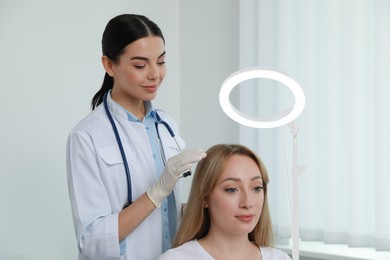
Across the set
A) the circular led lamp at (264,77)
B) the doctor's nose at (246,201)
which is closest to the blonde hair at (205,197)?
the doctor's nose at (246,201)

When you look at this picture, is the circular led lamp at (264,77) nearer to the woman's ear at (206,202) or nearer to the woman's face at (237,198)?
the woman's face at (237,198)

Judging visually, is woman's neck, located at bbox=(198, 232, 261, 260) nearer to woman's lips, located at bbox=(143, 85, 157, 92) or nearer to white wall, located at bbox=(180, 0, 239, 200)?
woman's lips, located at bbox=(143, 85, 157, 92)

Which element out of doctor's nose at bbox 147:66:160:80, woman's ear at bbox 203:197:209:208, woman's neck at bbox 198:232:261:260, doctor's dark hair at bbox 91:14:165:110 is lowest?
woman's neck at bbox 198:232:261:260

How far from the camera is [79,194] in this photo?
1.68 metres

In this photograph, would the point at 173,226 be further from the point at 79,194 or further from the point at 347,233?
the point at 347,233

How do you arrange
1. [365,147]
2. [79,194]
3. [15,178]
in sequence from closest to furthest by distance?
[79,194], [15,178], [365,147]

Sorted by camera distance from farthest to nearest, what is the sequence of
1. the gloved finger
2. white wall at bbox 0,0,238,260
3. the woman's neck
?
white wall at bbox 0,0,238,260 → the woman's neck → the gloved finger

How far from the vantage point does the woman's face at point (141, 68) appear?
1723 millimetres

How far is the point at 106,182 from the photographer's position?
1.72m

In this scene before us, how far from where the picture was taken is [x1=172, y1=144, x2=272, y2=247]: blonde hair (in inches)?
68.1

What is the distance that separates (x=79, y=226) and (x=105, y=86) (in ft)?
1.58

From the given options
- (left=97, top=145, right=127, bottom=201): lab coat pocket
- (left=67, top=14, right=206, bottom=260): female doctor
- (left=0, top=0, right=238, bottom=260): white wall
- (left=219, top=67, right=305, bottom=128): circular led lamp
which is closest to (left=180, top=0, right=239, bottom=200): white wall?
(left=0, top=0, right=238, bottom=260): white wall

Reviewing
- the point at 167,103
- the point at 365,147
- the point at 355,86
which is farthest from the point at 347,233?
the point at 167,103

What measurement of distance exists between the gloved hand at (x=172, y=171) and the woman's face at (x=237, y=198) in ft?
0.45
